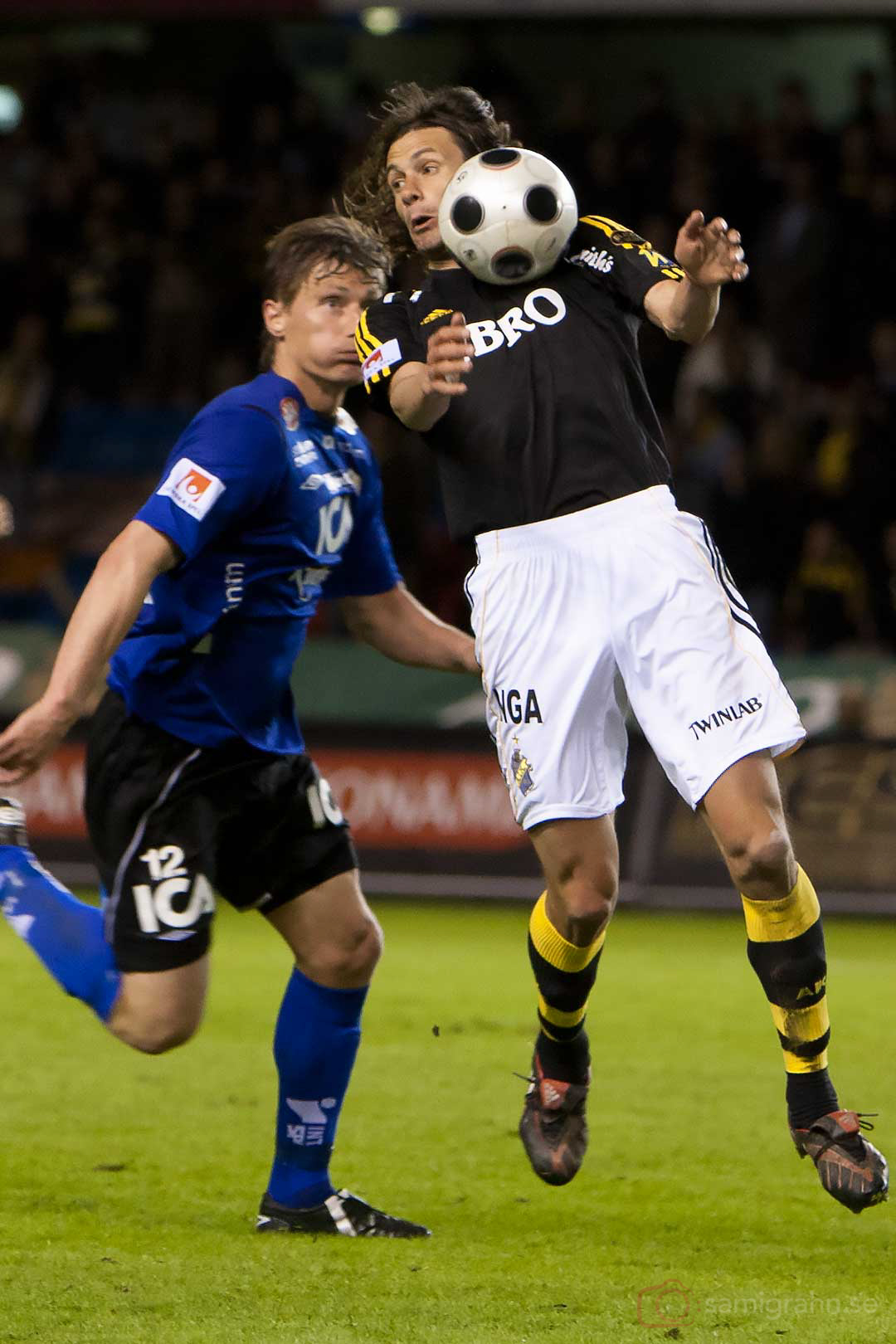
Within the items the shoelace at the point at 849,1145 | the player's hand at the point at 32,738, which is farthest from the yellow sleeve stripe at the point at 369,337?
the shoelace at the point at 849,1145

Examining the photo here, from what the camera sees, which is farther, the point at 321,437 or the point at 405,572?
the point at 405,572

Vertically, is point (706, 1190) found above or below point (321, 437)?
below

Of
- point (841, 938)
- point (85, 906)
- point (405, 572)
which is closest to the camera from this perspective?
point (85, 906)

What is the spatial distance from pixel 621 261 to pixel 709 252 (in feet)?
1.36

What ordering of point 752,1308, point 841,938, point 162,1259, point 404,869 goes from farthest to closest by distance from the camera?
point 404,869 < point 841,938 < point 162,1259 < point 752,1308

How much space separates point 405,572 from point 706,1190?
788 cm

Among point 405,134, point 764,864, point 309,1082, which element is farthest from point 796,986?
point 405,134

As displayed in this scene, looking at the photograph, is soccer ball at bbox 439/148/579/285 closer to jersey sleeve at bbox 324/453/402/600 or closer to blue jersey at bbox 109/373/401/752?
blue jersey at bbox 109/373/401/752

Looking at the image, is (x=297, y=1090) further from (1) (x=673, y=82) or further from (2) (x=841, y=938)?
(1) (x=673, y=82)

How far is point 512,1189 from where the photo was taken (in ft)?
16.0

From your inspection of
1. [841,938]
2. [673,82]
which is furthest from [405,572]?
[673,82]

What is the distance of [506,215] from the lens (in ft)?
13.3

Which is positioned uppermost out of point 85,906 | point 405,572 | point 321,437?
point 321,437

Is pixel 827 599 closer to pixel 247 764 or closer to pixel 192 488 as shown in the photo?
pixel 247 764
